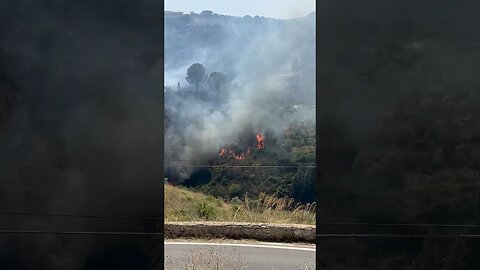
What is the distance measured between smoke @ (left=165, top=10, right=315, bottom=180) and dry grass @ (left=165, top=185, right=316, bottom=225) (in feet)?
20.5

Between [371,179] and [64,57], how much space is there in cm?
170

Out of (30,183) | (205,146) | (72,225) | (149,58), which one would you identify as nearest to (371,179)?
(149,58)

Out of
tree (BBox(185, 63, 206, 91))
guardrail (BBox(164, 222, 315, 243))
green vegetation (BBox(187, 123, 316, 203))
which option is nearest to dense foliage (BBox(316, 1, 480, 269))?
guardrail (BBox(164, 222, 315, 243))

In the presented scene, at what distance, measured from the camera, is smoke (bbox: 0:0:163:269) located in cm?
273

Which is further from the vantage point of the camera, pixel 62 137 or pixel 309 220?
pixel 309 220

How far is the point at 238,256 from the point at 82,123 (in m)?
3.90

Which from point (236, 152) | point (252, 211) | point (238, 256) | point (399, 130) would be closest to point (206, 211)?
point (252, 211)

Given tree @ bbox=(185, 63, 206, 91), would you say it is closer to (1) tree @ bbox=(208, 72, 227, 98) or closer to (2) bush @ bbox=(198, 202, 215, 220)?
(1) tree @ bbox=(208, 72, 227, 98)

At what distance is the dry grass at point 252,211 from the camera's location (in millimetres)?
8398

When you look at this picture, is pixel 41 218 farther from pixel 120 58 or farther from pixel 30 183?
pixel 120 58

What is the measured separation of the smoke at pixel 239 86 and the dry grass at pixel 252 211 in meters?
6.25

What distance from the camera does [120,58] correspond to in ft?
8.97

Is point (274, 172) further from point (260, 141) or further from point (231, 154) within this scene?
point (231, 154)

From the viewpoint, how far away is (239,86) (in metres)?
24.7
